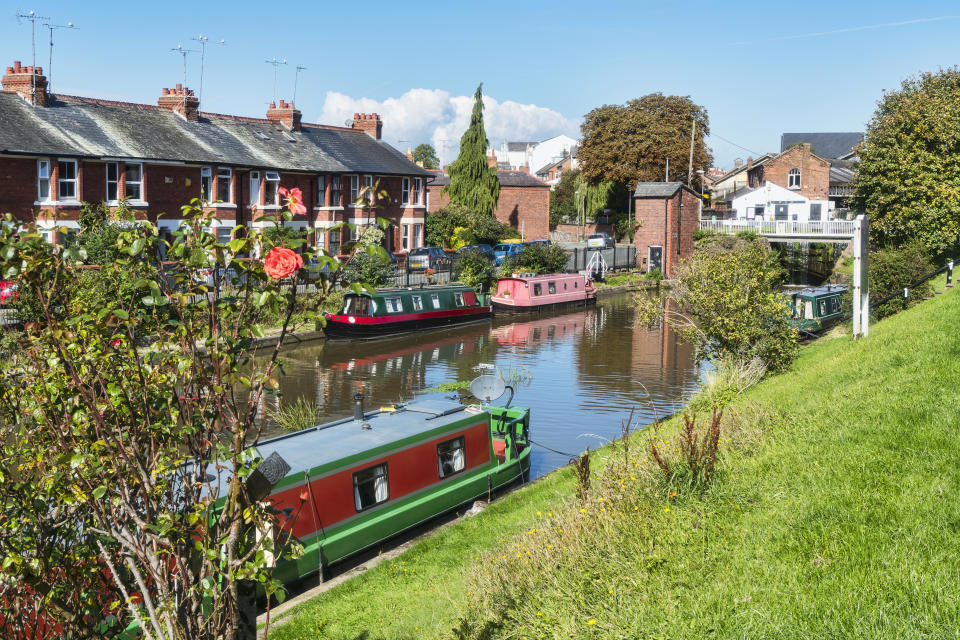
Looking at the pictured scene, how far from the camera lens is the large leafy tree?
62031 mm

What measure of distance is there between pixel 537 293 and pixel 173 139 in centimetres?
1658

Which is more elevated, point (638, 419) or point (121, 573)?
point (121, 573)

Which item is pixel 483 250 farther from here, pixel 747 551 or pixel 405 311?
pixel 747 551

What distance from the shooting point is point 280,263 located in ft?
11.5

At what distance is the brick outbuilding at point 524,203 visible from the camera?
67625 mm

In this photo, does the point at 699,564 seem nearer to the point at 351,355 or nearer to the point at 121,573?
the point at 121,573

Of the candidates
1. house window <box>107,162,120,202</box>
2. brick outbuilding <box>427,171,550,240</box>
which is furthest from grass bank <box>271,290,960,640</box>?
brick outbuilding <box>427,171,550,240</box>

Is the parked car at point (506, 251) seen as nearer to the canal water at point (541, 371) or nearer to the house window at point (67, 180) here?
the canal water at point (541, 371)

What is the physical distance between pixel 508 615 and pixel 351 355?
2195 centimetres

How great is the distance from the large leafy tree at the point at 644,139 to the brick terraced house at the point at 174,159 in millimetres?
21871

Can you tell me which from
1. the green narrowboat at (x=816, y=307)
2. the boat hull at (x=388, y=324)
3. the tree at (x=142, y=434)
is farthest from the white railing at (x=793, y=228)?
the tree at (x=142, y=434)

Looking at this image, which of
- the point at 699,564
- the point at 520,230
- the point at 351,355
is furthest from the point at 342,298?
the point at 520,230

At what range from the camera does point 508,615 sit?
22.5 feet

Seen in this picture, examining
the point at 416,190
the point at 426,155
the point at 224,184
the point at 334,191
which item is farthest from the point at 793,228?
the point at 426,155
